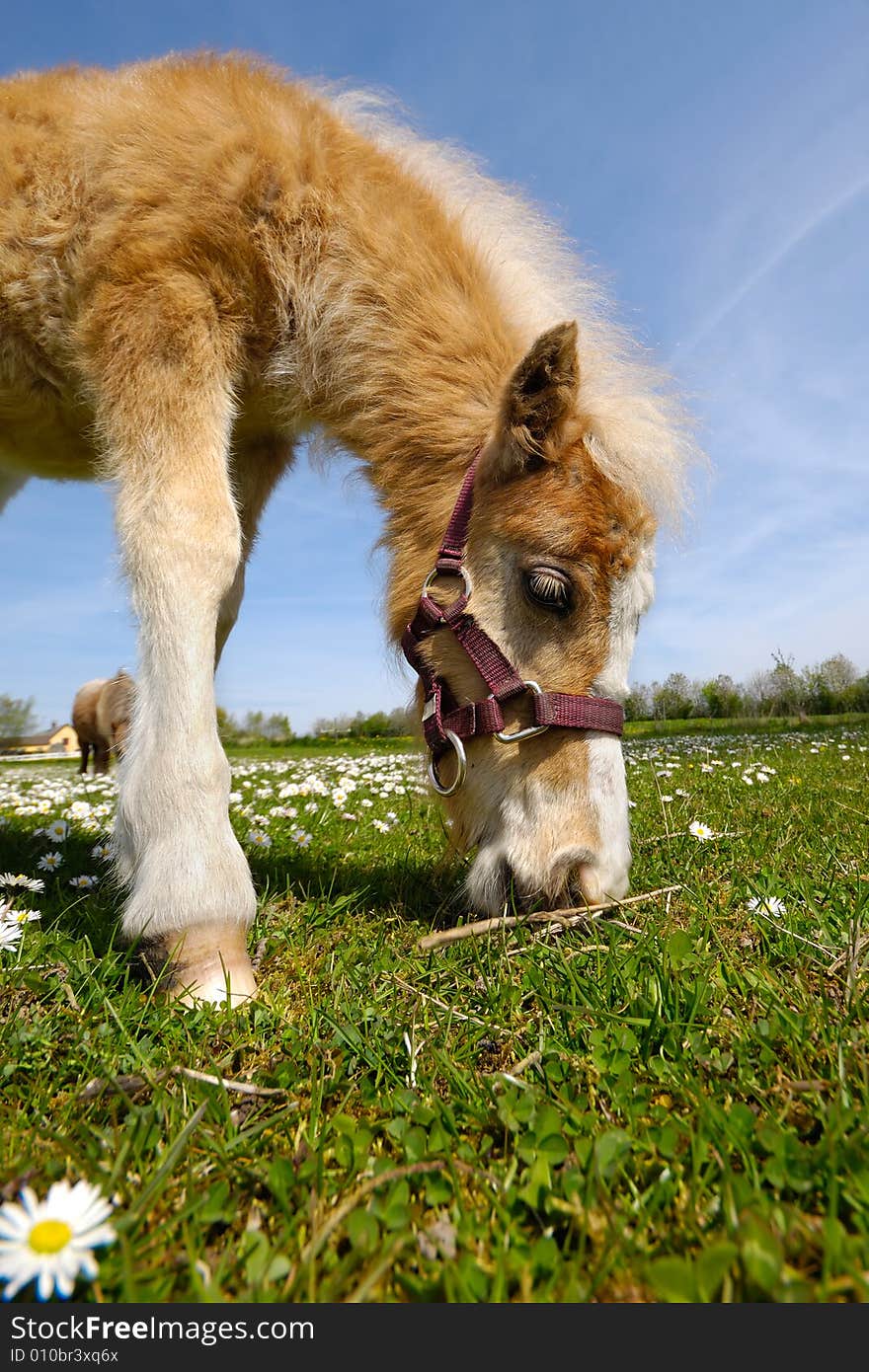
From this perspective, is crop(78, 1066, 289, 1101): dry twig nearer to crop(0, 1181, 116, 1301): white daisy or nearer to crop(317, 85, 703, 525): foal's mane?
crop(0, 1181, 116, 1301): white daisy

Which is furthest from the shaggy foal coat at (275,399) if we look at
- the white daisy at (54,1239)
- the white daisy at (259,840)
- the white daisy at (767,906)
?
the white daisy at (259,840)

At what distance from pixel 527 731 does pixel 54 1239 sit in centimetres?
235

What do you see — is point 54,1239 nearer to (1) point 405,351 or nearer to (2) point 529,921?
(2) point 529,921

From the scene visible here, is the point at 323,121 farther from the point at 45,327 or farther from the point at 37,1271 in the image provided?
the point at 37,1271

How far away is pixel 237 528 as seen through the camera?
3.13 meters

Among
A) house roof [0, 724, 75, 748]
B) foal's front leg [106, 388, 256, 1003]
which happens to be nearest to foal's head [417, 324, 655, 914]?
foal's front leg [106, 388, 256, 1003]

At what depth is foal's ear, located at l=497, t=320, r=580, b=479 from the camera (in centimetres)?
311

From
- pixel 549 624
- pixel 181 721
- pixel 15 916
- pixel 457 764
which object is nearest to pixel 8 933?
pixel 15 916

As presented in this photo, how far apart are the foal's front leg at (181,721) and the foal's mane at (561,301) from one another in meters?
1.77

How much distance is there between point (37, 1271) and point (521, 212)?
16.8 ft

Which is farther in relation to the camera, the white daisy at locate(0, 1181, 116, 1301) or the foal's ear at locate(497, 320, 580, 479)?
the foal's ear at locate(497, 320, 580, 479)

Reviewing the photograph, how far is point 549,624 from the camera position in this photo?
10.9 ft

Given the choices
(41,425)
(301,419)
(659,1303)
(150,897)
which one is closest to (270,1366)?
(659,1303)

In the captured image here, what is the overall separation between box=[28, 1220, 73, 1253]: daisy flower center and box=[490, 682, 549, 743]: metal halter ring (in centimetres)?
230
